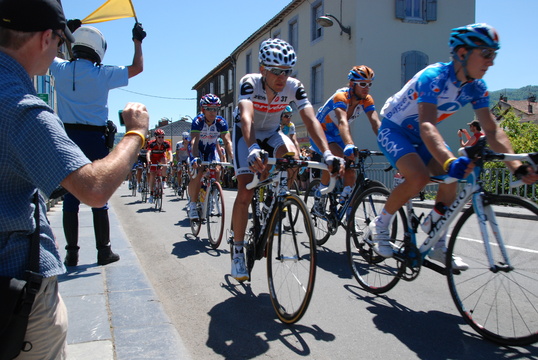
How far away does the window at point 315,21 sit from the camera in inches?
991

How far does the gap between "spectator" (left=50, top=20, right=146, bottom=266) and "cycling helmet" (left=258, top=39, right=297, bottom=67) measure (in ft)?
4.37

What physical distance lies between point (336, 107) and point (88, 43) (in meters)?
2.97

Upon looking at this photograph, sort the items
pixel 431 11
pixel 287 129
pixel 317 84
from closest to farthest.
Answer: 1. pixel 287 129
2. pixel 431 11
3. pixel 317 84

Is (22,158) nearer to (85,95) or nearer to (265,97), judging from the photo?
(265,97)

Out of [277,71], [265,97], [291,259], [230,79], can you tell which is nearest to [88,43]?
[265,97]

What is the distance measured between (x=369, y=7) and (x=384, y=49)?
213 cm

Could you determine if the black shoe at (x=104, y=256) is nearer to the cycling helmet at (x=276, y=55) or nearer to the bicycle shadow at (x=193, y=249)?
the bicycle shadow at (x=193, y=249)

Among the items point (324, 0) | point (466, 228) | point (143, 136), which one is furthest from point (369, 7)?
point (143, 136)

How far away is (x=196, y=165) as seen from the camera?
261 inches

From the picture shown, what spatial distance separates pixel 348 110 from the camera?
234 inches

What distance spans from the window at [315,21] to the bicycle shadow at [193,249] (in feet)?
69.1

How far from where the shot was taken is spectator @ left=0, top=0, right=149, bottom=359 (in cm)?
139

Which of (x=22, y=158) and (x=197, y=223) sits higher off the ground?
(x=22, y=158)

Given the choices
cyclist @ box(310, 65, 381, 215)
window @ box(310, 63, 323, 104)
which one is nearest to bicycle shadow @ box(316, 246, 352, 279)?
cyclist @ box(310, 65, 381, 215)
